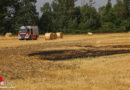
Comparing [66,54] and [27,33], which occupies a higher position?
[27,33]

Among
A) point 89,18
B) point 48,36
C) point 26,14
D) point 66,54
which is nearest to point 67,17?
point 89,18

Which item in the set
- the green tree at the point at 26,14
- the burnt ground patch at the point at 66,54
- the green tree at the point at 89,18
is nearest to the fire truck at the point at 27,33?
the burnt ground patch at the point at 66,54

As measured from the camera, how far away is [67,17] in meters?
81.3

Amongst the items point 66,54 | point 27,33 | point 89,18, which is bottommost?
point 66,54

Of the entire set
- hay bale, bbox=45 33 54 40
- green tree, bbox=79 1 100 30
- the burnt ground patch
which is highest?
green tree, bbox=79 1 100 30

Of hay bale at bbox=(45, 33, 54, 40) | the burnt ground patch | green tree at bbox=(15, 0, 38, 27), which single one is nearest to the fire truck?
hay bale at bbox=(45, 33, 54, 40)

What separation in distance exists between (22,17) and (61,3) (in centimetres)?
2930

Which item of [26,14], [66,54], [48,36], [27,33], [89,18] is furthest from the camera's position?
[89,18]

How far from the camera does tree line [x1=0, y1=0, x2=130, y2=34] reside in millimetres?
63272

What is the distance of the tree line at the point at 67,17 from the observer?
63272mm

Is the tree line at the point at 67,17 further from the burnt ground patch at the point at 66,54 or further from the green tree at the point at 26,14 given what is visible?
the burnt ground patch at the point at 66,54

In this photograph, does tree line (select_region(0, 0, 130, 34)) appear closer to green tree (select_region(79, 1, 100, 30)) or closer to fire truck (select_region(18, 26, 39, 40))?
green tree (select_region(79, 1, 100, 30))

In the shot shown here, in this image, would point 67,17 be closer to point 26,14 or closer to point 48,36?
point 26,14

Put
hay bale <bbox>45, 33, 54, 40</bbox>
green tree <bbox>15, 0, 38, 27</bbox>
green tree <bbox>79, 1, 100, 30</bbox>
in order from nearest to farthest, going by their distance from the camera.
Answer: hay bale <bbox>45, 33, 54, 40</bbox>, green tree <bbox>15, 0, 38, 27</bbox>, green tree <bbox>79, 1, 100, 30</bbox>
